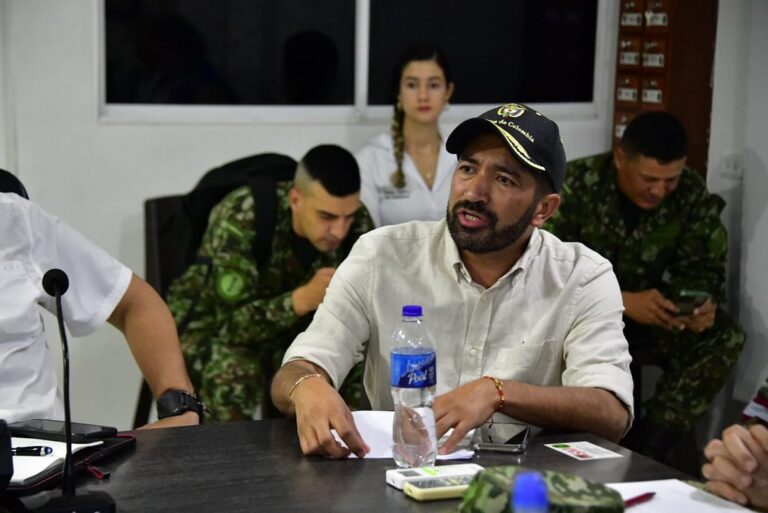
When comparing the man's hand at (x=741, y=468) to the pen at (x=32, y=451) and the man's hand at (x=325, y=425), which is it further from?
the pen at (x=32, y=451)

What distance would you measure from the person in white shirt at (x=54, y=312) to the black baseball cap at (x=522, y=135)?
2.42 ft

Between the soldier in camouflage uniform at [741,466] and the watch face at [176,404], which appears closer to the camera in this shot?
the soldier in camouflage uniform at [741,466]

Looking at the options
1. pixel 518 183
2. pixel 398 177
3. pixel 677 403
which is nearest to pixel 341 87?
pixel 398 177

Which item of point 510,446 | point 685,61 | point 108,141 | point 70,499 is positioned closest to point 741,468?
point 510,446

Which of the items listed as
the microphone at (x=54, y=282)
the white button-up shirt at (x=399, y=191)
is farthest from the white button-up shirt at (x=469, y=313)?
the white button-up shirt at (x=399, y=191)

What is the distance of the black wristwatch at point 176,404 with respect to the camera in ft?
7.20

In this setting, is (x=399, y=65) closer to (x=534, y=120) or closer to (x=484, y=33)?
(x=484, y=33)

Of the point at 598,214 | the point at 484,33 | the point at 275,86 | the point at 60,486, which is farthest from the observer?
the point at 484,33

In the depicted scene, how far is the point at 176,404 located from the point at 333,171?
4.81ft

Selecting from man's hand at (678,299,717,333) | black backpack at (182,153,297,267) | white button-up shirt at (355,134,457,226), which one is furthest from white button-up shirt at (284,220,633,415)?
white button-up shirt at (355,134,457,226)

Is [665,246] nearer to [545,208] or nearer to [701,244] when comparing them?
[701,244]

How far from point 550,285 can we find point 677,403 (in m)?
1.95

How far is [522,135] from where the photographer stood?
2.23 meters

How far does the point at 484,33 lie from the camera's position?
16.3 ft
